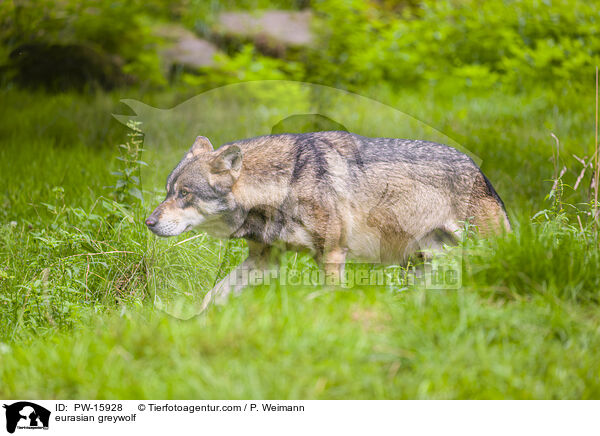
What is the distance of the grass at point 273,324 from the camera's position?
315cm

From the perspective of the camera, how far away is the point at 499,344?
11.2ft

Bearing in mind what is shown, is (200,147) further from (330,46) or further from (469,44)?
(469,44)

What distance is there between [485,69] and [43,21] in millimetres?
6490

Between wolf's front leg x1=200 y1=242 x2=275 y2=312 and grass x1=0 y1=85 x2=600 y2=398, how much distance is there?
170mm

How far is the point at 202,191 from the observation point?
13.7ft

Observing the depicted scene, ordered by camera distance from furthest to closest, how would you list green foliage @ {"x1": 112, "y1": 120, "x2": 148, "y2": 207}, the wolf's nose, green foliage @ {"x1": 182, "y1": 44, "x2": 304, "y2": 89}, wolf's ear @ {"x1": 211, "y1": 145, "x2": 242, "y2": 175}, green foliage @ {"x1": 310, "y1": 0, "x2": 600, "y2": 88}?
green foliage @ {"x1": 310, "y1": 0, "x2": 600, "y2": 88} → green foliage @ {"x1": 182, "y1": 44, "x2": 304, "y2": 89} → green foliage @ {"x1": 112, "y1": 120, "x2": 148, "y2": 207} → wolf's ear @ {"x1": 211, "y1": 145, "x2": 242, "y2": 175} → the wolf's nose

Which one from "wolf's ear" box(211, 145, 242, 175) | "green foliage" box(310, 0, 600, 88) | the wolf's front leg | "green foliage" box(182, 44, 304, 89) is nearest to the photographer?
"wolf's ear" box(211, 145, 242, 175)
